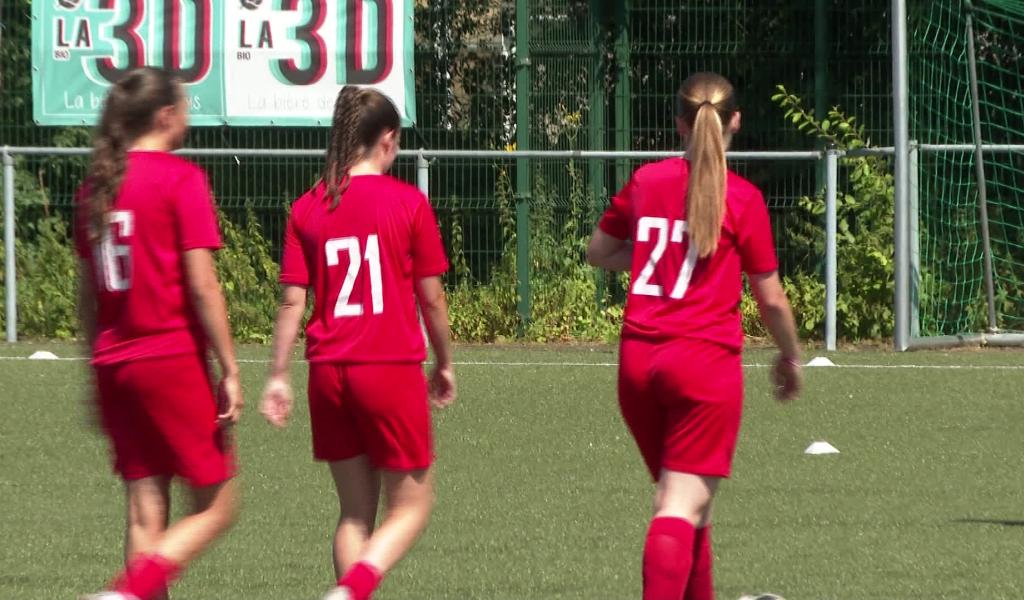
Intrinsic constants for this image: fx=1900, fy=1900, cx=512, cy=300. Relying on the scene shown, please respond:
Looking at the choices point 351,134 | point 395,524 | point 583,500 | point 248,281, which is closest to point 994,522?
point 583,500

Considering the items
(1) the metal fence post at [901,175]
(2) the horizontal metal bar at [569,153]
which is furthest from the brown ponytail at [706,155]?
(2) the horizontal metal bar at [569,153]

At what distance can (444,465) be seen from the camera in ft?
30.3

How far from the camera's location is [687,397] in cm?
505

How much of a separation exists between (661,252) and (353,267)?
834mm

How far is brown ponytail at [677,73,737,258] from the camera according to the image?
502 cm

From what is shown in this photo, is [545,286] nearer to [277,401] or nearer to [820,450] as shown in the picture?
[820,450]

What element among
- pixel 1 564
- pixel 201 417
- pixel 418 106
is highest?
pixel 418 106

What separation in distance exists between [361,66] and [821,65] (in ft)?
13.4

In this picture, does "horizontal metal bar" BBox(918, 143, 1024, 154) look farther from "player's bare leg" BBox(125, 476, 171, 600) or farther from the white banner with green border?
"player's bare leg" BBox(125, 476, 171, 600)

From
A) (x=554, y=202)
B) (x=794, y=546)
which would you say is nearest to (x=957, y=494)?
(x=794, y=546)

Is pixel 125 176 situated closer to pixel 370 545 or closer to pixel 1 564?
pixel 370 545

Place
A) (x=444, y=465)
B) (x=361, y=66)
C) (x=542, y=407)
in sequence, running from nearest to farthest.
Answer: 1. (x=444, y=465)
2. (x=542, y=407)
3. (x=361, y=66)

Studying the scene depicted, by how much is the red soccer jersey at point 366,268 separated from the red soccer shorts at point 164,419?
0.36 metres

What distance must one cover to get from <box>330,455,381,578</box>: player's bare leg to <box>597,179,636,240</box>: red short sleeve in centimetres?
94
